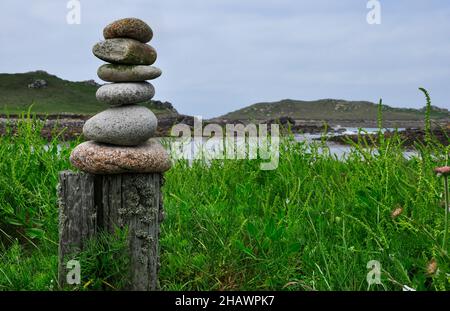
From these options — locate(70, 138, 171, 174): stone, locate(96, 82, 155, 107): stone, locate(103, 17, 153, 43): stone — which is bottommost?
locate(70, 138, 171, 174): stone

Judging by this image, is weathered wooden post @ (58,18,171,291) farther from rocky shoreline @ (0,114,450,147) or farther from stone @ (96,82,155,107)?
rocky shoreline @ (0,114,450,147)

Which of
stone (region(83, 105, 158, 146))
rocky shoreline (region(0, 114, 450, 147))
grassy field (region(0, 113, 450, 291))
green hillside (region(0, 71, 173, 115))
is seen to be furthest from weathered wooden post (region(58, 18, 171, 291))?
green hillside (region(0, 71, 173, 115))

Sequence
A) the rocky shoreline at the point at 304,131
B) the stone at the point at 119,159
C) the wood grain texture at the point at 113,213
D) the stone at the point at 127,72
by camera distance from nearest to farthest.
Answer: the stone at the point at 119,159 → the wood grain texture at the point at 113,213 → the stone at the point at 127,72 → the rocky shoreline at the point at 304,131

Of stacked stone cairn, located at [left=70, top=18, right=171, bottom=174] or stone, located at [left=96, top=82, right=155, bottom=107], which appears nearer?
stacked stone cairn, located at [left=70, top=18, right=171, bottom=174]

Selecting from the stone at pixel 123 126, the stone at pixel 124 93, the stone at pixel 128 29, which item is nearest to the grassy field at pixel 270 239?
the stone at pixel 123 126

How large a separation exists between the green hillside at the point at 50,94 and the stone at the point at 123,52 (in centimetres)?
6187

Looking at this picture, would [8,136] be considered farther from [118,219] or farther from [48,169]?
[118,219]

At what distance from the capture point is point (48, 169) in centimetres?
737

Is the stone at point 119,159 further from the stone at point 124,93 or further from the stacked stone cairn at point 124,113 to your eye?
the stone at point 124,93

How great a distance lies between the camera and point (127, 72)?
4723 millimetres

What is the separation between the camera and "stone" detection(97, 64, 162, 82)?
15.5ft

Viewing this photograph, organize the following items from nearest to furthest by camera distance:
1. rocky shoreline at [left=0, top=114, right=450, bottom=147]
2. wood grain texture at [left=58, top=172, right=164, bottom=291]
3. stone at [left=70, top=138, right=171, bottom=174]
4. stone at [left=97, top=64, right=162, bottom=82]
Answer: stone at [left=70, top=138, right=171, bottom=174] → wood grain texture at [left=58, top=172, right=164, bottom=291] → stone at [left=97, top=64, right=162, bottom=82] → rocky shoreline at [left=0, top=114, right=450, bottom=147]

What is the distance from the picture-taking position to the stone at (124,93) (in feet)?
15.2
